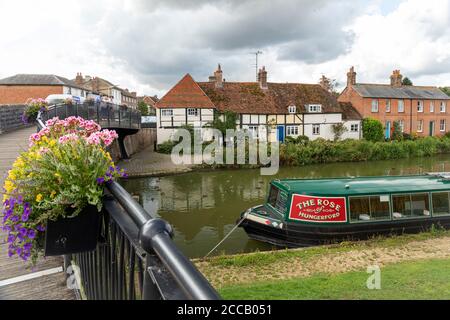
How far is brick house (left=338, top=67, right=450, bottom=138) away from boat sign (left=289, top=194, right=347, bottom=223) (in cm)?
2913

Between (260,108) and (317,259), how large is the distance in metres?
26.2

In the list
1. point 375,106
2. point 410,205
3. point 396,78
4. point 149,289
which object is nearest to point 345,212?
point 410,205

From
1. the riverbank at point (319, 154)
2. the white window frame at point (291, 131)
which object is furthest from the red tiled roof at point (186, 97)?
the white window frame at point (291, 131)

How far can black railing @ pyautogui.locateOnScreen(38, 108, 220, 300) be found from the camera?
1.20m

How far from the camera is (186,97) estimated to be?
33.1 meters

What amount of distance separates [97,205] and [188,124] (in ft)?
99.3

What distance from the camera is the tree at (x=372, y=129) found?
119 feet

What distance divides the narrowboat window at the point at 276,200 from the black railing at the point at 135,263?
8.89 meters

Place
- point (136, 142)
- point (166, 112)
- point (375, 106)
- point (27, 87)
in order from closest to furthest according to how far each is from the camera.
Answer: point (136, 142), point (166, 112), point (375, 106), point (27, 87)

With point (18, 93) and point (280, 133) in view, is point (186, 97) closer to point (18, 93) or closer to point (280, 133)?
point (280, 133)

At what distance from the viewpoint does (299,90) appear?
122ft

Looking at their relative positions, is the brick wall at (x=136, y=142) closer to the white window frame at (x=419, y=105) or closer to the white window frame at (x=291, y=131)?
the white window frame at (x=291, y=131)

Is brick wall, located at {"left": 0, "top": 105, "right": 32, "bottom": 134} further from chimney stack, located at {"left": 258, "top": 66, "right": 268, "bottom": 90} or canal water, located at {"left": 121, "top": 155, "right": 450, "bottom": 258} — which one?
chimney stack, located at {"left": 258, "top": 66, "right": 268, "bottom": 90}
